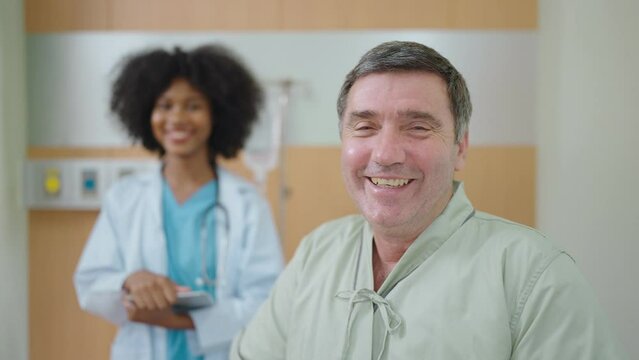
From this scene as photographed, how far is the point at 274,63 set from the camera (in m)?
1.94

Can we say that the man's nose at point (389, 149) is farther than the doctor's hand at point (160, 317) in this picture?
No

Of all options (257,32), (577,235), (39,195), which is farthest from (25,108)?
(577,235)

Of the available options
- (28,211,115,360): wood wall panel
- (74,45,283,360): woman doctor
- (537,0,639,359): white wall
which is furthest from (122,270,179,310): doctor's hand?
(537,0,639,359): white wall

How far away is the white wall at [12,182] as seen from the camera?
1909 millimetres

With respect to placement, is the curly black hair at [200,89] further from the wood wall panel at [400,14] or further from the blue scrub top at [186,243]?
the wood wall panel at [400,14]

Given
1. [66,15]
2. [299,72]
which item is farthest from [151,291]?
[66,15]

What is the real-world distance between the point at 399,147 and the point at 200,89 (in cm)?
90

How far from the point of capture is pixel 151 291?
73.2 inches

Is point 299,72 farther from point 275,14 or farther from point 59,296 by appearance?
point 59,296

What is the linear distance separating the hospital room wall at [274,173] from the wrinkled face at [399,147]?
693 millimetres

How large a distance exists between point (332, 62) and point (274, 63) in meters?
0.18

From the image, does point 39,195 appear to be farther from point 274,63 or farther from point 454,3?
point 454,3

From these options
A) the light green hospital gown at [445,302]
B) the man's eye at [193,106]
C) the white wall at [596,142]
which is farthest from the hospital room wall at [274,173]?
the light green hospital gown at [445,302]

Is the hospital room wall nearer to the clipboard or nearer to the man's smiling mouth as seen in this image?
the clipboard
